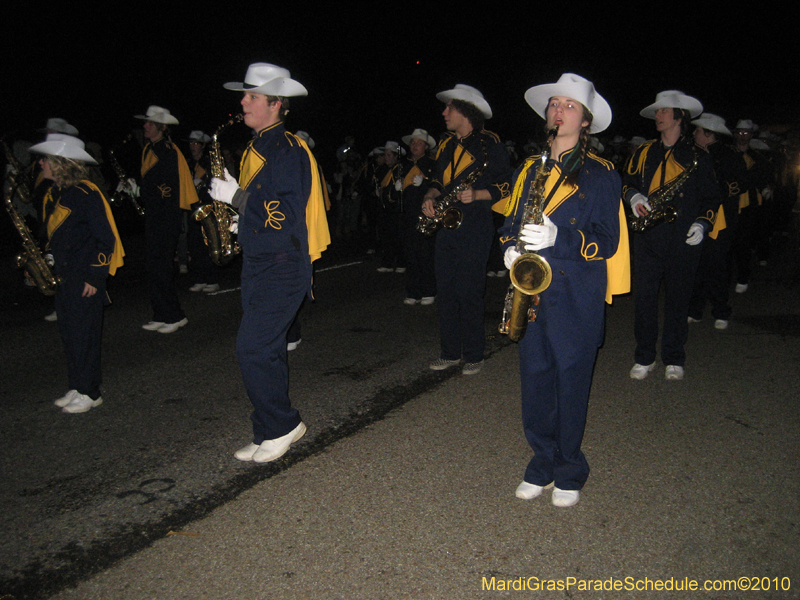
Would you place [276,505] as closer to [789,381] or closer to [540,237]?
[540,237]

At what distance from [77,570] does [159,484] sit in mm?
820

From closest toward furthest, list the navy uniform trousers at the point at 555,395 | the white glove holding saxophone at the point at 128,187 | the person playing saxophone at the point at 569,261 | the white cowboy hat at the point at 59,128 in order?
the person playing saxophone at the point at 569,261, the navy uniform trousers at the point at 555,395, the white glove holding saxophone at the point at 128,187, the white cowboy hat at the point at 59,128

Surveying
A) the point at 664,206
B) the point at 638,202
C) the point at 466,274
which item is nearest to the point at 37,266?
the point at 466,274

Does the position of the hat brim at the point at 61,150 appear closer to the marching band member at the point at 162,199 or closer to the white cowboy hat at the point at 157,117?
the marching band member at the point at 162,199

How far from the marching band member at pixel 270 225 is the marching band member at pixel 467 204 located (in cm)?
179

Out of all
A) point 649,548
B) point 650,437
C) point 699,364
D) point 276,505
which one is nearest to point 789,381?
point 699,364

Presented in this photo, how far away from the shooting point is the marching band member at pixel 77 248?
4.68m

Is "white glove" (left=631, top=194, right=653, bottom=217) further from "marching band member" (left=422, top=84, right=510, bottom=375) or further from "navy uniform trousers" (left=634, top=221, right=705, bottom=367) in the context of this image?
"marching band member" (left=422, top=84, right=510, bottom=375)

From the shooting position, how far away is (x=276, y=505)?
3475 millimetres

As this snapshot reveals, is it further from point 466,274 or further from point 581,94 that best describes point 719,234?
point 581,94

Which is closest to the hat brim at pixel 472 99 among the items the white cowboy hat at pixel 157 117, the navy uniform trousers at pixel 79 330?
the navy uniform trousers at pixel 79 330

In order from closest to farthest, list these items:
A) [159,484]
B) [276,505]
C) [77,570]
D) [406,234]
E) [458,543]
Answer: [77,570]
[458,543]
[276,505]
[159,484]
[406,234]

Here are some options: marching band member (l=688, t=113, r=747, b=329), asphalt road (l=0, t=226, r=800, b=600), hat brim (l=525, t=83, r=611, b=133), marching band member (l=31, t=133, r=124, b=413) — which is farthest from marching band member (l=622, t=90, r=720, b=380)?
marching band member (l=31, t=133, r=124, b=413)

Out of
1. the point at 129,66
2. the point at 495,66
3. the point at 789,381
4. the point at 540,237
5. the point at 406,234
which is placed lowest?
the point at 789,381
